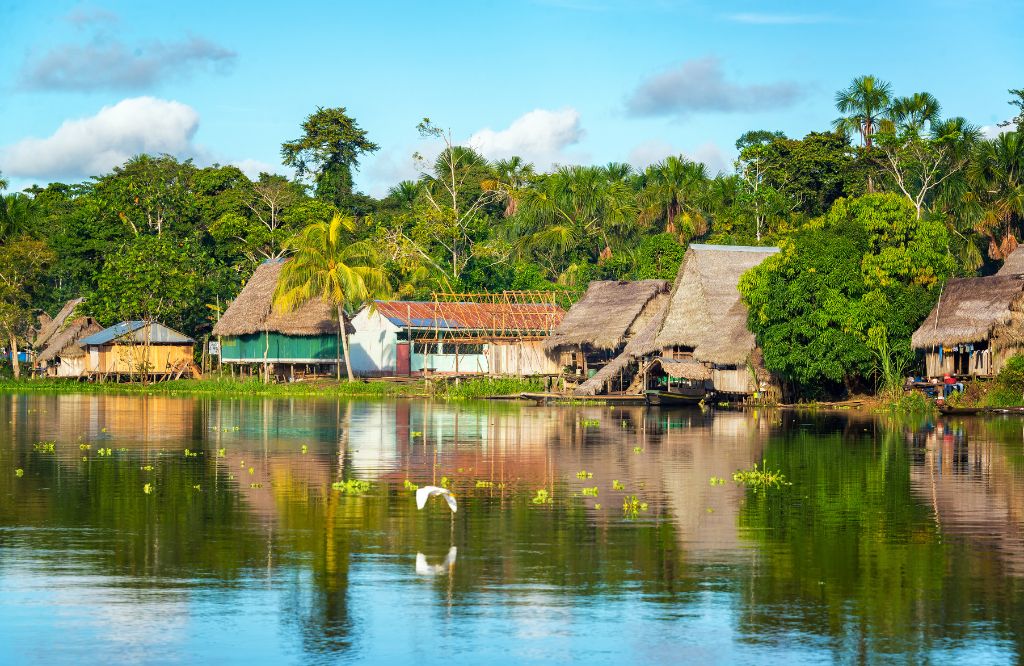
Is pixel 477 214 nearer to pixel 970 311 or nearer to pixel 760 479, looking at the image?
pixel 970 311

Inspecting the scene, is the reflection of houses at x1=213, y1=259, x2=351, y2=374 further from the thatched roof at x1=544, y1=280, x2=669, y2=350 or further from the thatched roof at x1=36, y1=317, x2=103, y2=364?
the thatched roof at x1=544, y1=280, x2=669, y2=350

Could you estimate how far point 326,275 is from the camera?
58.6 m

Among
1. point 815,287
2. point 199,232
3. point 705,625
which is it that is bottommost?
point 705,625

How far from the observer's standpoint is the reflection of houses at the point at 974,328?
4012 cm

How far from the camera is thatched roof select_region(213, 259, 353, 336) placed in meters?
63.3

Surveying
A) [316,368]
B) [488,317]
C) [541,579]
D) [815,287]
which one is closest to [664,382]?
[815,287]

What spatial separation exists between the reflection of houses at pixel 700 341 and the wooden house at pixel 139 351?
2783 cm

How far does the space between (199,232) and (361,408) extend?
33937 millimetres

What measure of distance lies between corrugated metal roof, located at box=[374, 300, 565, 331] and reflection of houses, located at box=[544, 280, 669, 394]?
2.83 metres

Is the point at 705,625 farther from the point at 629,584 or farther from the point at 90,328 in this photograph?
the point at 90,328

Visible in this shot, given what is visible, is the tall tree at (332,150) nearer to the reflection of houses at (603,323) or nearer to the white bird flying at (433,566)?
the reflection of houses at (603,323)

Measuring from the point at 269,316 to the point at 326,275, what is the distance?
21.3 feet

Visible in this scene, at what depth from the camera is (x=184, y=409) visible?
44.9 metres

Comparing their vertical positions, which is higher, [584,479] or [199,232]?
[199,232]
